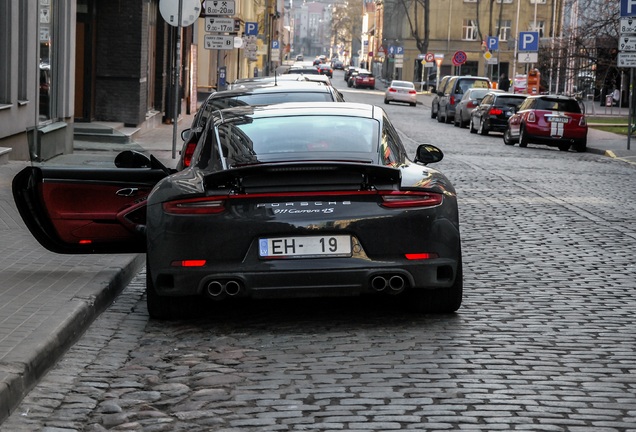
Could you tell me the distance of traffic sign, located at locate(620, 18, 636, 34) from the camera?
30750 mm

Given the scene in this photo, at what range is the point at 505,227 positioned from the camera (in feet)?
44.9

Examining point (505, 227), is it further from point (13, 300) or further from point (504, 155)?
point (504, 155)

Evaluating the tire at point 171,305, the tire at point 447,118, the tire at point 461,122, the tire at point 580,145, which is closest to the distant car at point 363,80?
the tire at point 447,118

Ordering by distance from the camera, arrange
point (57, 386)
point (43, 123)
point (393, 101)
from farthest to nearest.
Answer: point (393, 101) → point (43, 123) → point (57, 386)

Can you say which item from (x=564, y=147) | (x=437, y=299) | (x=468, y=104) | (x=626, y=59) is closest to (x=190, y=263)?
(x=437, y=299)

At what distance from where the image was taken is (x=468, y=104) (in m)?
44.2

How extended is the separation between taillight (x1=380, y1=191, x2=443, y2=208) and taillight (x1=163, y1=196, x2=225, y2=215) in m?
0.95

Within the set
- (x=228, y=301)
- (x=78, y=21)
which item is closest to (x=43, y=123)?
(x=78, y=21)

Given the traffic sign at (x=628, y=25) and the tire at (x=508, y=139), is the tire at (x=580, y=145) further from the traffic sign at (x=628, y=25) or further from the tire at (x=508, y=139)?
the traffic sign at (x=628, y=25)

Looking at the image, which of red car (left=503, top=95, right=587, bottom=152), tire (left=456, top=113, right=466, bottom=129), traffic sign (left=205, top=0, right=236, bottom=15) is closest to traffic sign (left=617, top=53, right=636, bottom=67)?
red car (left=503, top=95, right=587, bottom=152)

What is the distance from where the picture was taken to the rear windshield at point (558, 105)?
34.5m

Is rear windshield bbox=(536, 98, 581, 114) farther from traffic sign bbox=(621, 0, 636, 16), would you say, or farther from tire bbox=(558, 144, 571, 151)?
traffic sign bbox=(621, 0, 636, 16)

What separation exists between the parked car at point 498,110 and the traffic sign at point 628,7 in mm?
8309

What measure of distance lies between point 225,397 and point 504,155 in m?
23.3
